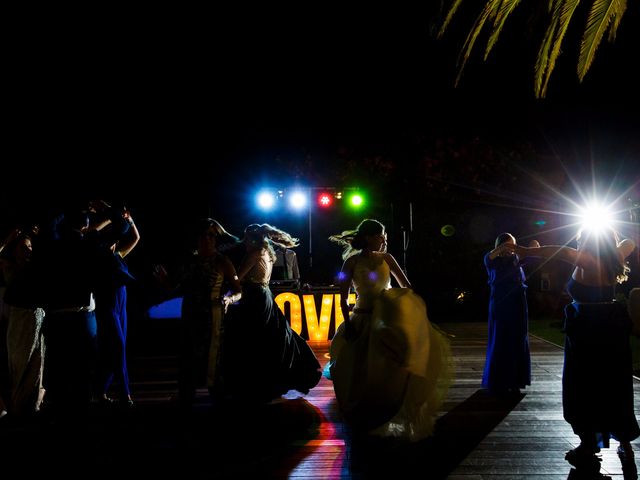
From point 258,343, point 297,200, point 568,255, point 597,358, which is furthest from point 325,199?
point 597,358

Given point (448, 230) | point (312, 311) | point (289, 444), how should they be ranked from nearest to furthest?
point (289, 444), point (312, 311), point (448, 230)

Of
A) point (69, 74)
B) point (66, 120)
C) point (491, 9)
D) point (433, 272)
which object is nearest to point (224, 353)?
point (491, 9)

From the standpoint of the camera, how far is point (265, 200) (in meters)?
14.0

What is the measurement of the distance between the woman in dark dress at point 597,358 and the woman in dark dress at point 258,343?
291 centimetres

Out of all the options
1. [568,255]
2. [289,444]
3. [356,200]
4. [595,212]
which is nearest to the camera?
[568,255]

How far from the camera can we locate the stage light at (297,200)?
46.1 feet

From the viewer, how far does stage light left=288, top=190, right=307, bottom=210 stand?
46.1ft

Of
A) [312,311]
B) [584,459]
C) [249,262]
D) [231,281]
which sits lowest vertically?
[584,459]

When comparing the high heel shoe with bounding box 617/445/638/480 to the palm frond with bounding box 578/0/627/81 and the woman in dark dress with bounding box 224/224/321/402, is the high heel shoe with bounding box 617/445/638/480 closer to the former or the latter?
the woman in dark dress with bounding box 224/224/321/402

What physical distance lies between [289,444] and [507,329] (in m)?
3.24

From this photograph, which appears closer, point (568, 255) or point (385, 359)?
point (568, 255)

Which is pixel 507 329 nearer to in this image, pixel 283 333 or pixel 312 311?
pixel 283 333

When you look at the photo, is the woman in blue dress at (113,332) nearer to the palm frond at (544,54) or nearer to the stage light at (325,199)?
the palm frond at (544,54)

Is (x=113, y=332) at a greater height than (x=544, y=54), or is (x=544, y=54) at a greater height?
(x=544, y=54)
